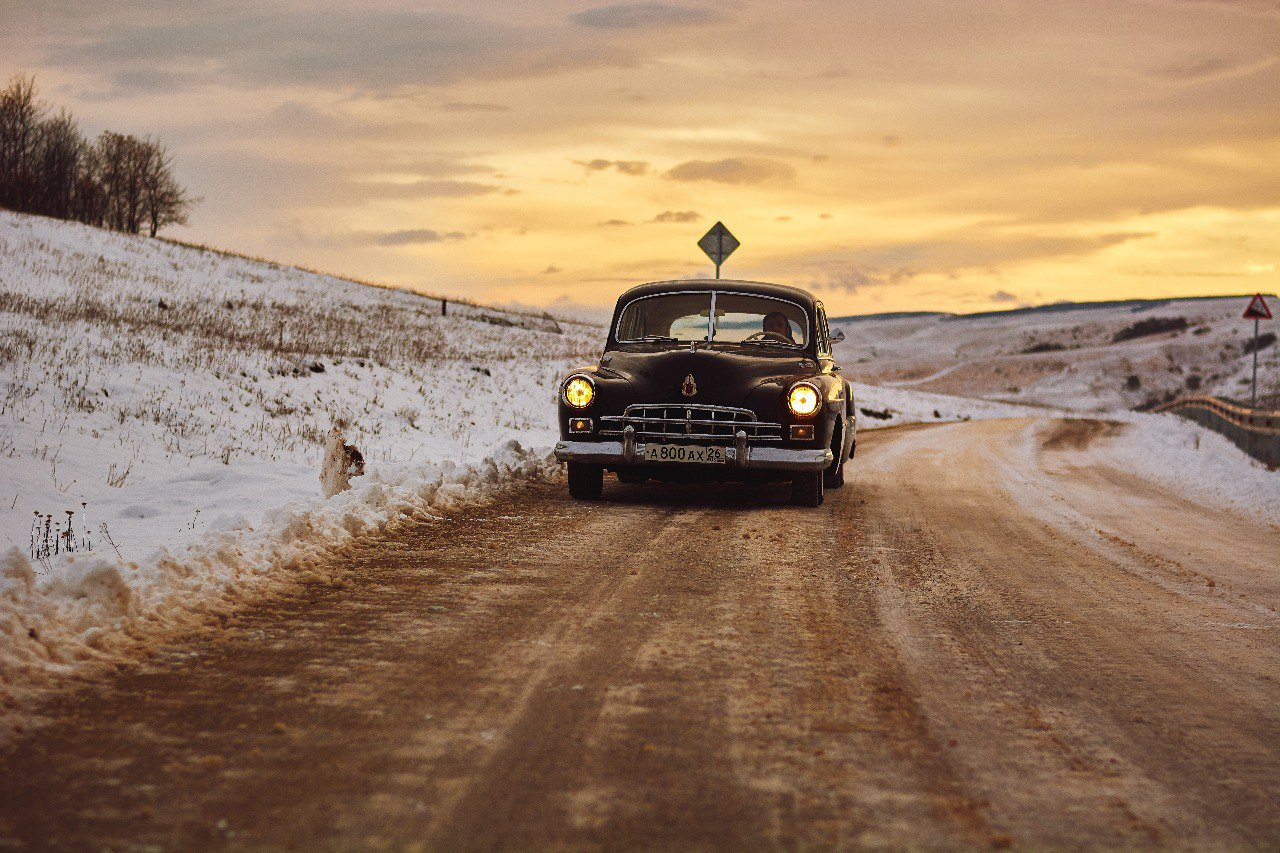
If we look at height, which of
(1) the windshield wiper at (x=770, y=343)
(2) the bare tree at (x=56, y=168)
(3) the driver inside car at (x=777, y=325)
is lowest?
(1) the windshield wiper at (x=770, y=343)

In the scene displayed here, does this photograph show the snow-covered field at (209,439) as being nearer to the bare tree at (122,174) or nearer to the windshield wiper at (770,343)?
the windshield wiper at (770,343)

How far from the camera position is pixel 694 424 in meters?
9.35

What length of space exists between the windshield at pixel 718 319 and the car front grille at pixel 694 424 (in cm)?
140

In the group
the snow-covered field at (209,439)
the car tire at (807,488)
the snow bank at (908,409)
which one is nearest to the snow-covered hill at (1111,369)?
the snow bank at (908,409)

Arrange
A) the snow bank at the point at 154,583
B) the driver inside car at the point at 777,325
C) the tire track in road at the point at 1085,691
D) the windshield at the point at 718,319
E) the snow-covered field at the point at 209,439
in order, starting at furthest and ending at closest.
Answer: the driver inside car at the point at 777,325 < the windshield at the point at 718,319 < the snow-covered field at the point at 209,439 < the snow bank at the point at 154,583 < the tire track in road at the point at 1085,691

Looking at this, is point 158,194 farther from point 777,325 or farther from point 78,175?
point 777,325

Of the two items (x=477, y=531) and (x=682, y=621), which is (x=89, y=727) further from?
(x=477, y=531)

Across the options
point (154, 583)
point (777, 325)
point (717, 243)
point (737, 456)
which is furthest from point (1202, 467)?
point (154, 583)

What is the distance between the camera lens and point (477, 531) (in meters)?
8.04

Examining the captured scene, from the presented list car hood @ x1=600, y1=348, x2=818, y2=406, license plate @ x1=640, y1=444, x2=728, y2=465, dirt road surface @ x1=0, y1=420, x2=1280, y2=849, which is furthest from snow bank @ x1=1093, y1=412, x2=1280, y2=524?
dirt road surface @ x1=0, y1=420, x2=1280, y2=849

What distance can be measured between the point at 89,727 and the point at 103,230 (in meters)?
51.2

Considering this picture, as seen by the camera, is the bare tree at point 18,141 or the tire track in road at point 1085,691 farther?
the bare tree at point 18,141

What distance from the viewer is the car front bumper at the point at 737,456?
9227 mm

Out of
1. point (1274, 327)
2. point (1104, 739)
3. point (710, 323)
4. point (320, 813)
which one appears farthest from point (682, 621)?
point (1274, 327)
